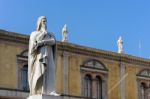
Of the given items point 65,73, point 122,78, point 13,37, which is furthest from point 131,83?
point 13,37

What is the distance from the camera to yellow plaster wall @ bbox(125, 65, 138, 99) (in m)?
36.0

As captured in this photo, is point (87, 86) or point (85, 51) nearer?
point (85, 51)

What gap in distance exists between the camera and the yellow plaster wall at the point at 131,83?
3600 cm

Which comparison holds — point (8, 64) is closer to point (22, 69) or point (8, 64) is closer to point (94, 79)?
point (22, 69)

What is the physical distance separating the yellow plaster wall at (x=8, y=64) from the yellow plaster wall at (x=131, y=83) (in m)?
9.33

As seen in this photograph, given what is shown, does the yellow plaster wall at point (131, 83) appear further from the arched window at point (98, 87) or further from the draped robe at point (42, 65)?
the draped robe at point (42, 65)

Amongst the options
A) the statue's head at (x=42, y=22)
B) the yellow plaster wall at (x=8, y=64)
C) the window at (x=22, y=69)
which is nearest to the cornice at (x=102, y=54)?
the window at (x=22, y=69)

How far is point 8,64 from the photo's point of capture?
3038 centimetres

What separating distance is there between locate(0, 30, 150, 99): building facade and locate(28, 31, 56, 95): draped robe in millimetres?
20534

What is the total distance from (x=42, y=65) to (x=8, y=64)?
2155 cm

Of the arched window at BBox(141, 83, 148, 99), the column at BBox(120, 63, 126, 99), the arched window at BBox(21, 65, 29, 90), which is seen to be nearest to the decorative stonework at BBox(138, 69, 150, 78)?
the arched window at BBox(141, 83, 148, 99)

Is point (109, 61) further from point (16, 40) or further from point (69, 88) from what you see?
point (16, 40)

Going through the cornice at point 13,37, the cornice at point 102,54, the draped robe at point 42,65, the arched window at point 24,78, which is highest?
the cornice at point 13,37

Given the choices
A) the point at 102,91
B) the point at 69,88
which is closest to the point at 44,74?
the point at 69,88
